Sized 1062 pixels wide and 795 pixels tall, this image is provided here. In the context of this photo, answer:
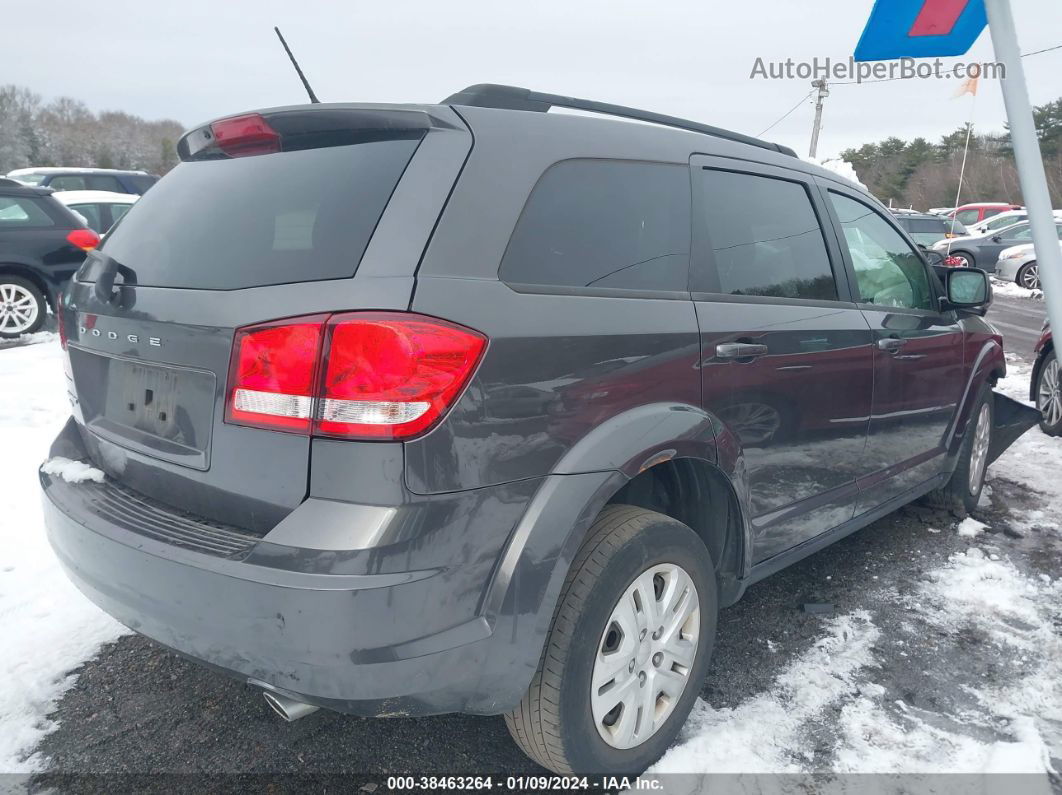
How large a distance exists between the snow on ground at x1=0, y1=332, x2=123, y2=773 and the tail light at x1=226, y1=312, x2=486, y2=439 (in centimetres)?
151

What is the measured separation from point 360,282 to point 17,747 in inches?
72.3

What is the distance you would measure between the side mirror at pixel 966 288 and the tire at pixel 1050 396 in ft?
8.70

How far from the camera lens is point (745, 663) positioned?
2.83 m

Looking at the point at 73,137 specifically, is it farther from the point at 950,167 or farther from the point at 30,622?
the point at 30,622

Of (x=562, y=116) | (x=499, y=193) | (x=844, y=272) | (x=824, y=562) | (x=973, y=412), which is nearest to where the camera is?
(x=499, y=193)

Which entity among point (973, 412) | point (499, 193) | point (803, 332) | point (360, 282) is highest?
point (499, 193)

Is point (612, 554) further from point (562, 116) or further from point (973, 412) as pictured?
point (973, 412)

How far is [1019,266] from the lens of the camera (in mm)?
17672

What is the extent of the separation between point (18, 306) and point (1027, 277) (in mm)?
18972

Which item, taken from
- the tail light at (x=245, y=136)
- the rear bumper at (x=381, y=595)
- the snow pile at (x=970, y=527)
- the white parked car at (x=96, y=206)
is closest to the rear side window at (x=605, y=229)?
the rear bumper at (x=381, y=595)

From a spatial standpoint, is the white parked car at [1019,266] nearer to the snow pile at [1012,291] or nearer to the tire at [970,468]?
the snow pile at [1012,291]

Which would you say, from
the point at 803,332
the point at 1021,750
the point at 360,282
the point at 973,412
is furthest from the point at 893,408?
the point at 360,282

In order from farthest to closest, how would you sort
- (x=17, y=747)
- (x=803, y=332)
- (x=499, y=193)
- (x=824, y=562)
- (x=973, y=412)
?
(x=973, y=412) < (x=824, y=562) < (x=803, y=332) < (x=17, y=747) < (x=499, y=193)

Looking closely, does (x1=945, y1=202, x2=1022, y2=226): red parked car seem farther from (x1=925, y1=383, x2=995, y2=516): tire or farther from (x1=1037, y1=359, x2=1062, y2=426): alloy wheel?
(x1=925, y1=383, x2=995, y2=516): tire
